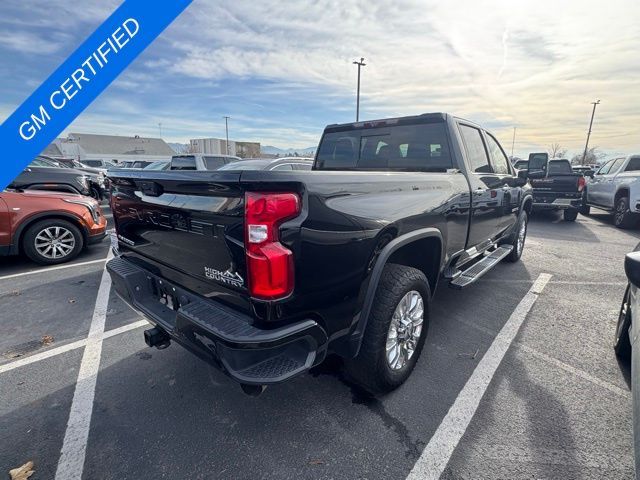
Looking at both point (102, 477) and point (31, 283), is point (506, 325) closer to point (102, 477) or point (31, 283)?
point (102, 477)

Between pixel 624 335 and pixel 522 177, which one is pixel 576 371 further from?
pixel 522 177

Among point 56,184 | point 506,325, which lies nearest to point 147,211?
point 506,325

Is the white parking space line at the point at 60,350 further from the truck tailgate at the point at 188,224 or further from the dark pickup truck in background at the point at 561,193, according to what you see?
the dark pickup truck in background at the point at 561,193

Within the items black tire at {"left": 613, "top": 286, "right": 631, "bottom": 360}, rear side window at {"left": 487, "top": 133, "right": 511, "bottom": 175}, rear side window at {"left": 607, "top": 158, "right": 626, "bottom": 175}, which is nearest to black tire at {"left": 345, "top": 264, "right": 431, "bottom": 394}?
black tire at {"left": 613, "top": 286, "right": 631, "bottom": 360}

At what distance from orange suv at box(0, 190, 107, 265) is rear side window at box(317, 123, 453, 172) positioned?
435 cm

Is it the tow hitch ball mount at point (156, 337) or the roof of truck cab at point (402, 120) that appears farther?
the roof of truck cab at point (402, 120)

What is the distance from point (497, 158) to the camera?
458cm

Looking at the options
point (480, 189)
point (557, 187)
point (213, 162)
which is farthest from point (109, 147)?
point (480, 189)

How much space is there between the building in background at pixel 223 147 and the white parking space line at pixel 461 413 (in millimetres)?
50968

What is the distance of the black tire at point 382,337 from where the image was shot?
2.25 meters

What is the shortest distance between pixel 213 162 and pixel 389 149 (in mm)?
10632

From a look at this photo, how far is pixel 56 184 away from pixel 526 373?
11.0 metres

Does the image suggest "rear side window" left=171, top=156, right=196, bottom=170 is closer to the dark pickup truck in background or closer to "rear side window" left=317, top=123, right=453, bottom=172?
"rear side window" left=317, top=123, right=453, bottom=172

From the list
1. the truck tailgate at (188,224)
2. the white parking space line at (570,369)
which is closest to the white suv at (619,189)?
the white parking space line at (570,369)
